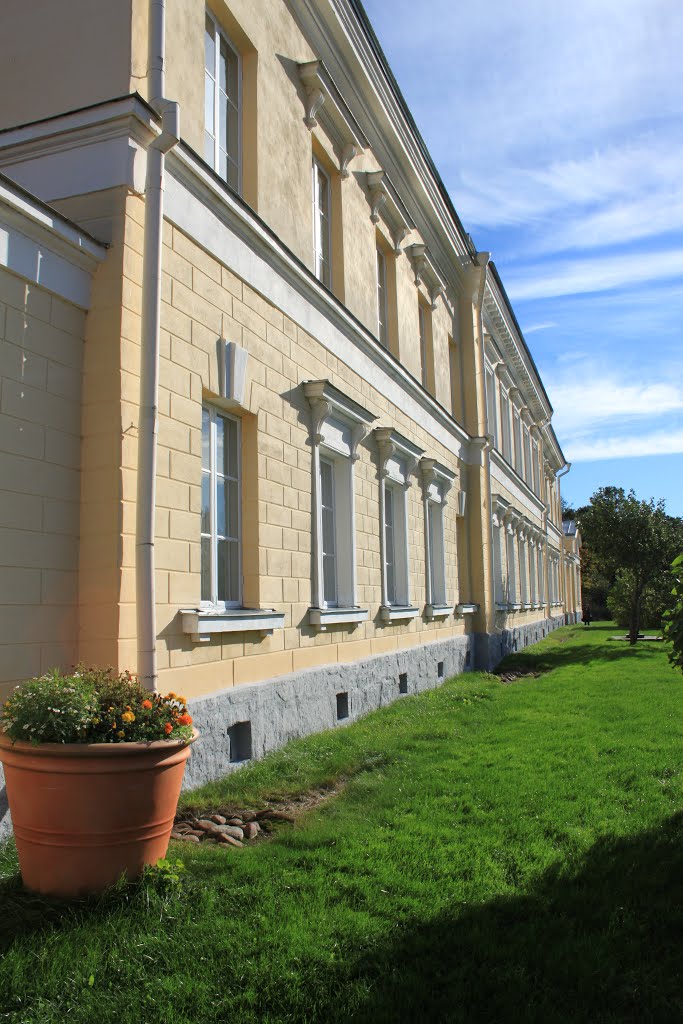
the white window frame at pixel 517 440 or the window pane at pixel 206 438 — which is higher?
the white window frame at pixel 517 440

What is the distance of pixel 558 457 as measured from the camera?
38969 mm

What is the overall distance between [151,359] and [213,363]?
1.08m

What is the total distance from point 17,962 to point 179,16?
6.59 m

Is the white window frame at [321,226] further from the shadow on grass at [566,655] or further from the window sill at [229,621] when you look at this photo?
the shadow on grass at [566,655]

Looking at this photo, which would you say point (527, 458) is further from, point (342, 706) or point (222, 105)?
point (222, 105)

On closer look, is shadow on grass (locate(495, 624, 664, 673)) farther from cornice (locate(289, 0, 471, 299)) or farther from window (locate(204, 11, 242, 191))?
window (locate(204, 11, 242, 191))

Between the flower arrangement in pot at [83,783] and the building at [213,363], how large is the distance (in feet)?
3.33

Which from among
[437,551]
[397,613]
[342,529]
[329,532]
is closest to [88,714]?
[329,532]

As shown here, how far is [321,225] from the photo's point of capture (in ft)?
32.8

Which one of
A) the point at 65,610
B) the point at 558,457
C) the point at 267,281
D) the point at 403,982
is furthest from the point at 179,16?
the point at 558,457

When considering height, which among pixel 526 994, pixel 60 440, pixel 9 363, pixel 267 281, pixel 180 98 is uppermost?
pixel 180 98

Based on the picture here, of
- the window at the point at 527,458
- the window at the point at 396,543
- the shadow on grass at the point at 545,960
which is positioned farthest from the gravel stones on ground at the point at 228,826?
the window at the point at 527,458

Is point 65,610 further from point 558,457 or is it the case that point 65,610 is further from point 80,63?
point 558,457

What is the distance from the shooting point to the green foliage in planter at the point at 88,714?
391 cm
